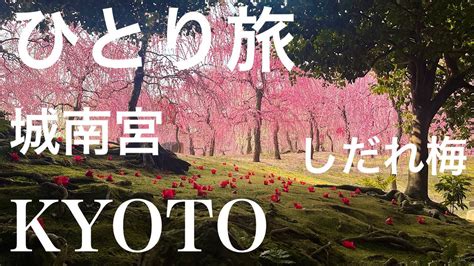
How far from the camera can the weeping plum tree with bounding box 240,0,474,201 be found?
11.1 meters

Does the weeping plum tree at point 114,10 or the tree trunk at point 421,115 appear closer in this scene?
the weeping plum tree at point 114,10

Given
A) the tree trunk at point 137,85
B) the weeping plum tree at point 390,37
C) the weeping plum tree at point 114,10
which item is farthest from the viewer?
the tree trunk at point 137,85

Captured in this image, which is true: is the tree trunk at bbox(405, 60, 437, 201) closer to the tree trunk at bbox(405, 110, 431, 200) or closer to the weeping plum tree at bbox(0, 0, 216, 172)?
the tree trunk at bbox(405, 110, 431, 200)

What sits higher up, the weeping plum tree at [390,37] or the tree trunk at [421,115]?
the weeping plum tree at [390,37]

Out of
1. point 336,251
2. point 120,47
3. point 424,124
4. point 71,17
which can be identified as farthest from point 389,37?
point 120,47

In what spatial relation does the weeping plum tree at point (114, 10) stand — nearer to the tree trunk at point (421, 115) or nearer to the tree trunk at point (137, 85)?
the tree trunk at point (137, 85)

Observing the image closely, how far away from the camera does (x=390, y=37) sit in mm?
12180

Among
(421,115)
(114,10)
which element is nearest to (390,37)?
(421,115)

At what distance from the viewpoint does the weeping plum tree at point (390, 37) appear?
1112cm

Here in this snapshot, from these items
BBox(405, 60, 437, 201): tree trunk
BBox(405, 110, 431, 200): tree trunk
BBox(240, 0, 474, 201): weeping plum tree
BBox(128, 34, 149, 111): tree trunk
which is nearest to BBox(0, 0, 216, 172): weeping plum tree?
BBox(128, 34, 149, 111): tree trunk

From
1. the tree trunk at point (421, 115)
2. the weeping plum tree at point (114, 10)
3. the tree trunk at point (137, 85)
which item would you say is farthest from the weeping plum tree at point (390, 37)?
the tree trunk at point (137, 85)

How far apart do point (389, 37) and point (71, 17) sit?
307 inches

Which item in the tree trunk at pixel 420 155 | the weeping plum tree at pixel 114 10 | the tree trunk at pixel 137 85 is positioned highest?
the weeping plum tree at pixel 114 10

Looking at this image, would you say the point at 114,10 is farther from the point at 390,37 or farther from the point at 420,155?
the point at 420,155
